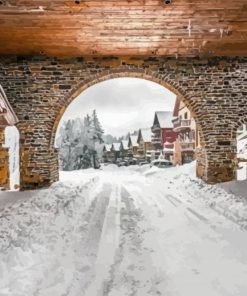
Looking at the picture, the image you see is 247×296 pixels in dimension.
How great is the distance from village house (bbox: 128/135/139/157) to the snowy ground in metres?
50.8

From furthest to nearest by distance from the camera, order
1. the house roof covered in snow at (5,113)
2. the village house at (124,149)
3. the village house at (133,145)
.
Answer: the village house at (133,145) < the village house at (124,149) < the house roof covered in snow at (5,113)

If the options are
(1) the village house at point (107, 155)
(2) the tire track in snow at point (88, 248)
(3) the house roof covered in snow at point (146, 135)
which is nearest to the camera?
(2) the tire track in snow at point (88, 248)

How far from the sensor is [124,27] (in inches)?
339

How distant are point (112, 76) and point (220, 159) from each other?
4.42 metres

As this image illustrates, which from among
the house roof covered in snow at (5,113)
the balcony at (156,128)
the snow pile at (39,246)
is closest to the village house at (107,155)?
the balcony at (156,128)

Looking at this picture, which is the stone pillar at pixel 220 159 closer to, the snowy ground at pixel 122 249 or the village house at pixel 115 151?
the snowy ground at pixel 122 249

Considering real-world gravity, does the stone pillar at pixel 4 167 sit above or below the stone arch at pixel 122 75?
below

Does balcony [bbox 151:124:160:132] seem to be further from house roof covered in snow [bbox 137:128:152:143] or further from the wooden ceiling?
the wooden ceiling

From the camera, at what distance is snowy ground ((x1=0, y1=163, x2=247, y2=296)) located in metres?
3.51

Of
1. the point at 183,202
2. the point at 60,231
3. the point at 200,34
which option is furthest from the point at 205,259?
the point at 200,34

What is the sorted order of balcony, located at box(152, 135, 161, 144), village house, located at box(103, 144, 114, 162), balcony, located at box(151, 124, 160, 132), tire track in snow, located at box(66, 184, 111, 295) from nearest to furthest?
tire track in snow, located at box(66, 184, 111, 295)
balcony, located at box(151, 124, 160, 132)
balcony, located at box(152, 135, 161, 144)
village house, located at box(103, 144, 114, 162)

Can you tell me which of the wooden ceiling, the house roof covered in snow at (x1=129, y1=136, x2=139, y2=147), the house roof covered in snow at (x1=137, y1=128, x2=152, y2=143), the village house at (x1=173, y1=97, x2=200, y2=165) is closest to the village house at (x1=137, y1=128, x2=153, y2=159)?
the house roof covered in snow at (x1=137, y1=128, x2=152, y2=143)

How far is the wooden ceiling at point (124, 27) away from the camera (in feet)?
24.1

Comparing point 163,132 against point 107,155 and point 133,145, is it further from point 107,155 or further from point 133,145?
point 133,145
